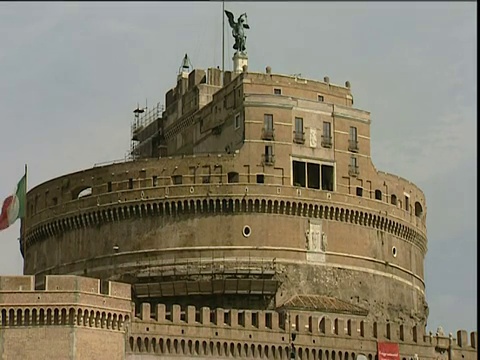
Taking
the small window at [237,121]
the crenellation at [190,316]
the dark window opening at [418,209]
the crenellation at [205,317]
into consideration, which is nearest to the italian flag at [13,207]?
the crenellation at [190,316]

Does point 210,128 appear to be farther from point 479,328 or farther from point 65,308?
point 479,328

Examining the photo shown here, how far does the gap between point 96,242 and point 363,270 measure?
49.1 feet

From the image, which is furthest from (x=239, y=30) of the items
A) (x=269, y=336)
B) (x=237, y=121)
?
(x=269, y=336)

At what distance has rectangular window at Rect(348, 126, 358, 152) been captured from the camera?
2886 inches

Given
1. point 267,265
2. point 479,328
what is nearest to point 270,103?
point 267,265

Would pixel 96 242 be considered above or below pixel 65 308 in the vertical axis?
above

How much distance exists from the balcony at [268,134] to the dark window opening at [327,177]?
3596 millimetres

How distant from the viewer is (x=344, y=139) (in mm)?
73188

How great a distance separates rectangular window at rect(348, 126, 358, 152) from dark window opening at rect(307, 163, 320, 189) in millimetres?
2446

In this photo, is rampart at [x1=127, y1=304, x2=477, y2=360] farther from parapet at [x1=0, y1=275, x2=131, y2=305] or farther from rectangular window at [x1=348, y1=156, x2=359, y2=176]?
rectangular window at [x1=348, y1=156, x2=359, y2=176]

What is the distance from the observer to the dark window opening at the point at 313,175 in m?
71.9

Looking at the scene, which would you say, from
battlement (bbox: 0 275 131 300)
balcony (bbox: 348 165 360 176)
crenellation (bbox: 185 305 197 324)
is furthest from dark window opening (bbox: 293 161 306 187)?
battlement (bbox: 0 275 131 300)

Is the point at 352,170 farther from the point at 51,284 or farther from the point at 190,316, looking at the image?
the point at 51,284

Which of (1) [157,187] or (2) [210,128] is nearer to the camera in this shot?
(1) [157,187]
